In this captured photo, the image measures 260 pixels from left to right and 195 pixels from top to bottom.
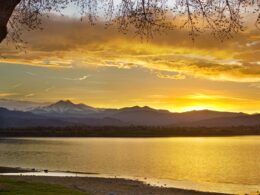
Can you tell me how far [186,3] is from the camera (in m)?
10.7

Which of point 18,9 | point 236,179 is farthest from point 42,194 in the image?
point 236,179

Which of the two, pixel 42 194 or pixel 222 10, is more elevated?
pixel 222 10

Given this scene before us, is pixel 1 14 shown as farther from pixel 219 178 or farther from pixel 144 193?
pixel 219 178

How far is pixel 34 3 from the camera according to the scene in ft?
38.4

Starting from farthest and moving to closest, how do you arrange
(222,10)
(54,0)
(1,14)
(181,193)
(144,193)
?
(181,193)
(144,193)
(54,0)
(222,10)
(1,14)

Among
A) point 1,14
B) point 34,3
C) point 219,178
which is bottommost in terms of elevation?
point 219,178

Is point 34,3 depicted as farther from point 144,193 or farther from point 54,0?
point 144,193

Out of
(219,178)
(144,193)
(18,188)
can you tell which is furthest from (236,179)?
(18,188)

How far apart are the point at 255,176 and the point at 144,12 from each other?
7447cm

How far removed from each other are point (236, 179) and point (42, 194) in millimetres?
53341

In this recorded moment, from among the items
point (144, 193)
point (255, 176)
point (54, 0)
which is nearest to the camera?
point (54, 0)

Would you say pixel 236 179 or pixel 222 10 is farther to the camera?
pixel 236 179

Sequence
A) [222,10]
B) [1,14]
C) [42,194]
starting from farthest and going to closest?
[42,194]
[222,10]
[1,14]

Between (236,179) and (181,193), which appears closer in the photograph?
(181,193)
